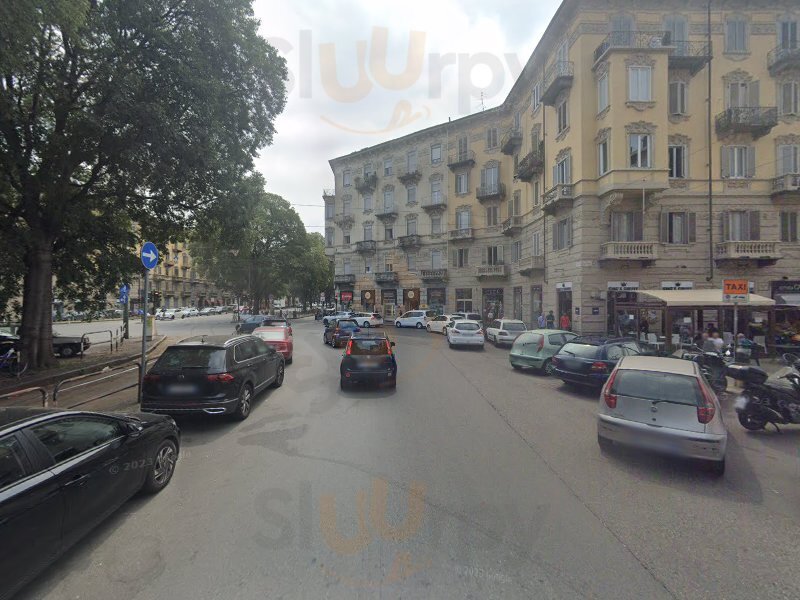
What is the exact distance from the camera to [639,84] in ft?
66.1

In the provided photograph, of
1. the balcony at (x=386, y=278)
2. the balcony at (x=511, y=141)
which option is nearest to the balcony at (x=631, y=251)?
the balcony at (x=511, y=141)

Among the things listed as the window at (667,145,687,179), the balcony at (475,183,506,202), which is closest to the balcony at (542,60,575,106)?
the window at (667,145,687,179)

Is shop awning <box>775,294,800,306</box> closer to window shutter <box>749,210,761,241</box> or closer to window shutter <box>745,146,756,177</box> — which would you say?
window shutter <box>749,210,761,241</box>

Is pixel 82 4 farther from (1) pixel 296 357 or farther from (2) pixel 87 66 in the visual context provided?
(1) pixel 296 357

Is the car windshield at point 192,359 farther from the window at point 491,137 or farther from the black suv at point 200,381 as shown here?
the window at point 491,137

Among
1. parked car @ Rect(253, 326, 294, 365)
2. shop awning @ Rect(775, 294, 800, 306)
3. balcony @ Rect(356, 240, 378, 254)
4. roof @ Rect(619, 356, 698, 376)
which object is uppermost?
balcony @ Rect(356, 240, 378, 254)

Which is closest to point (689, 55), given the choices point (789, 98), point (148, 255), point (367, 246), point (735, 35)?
point (735, 35)

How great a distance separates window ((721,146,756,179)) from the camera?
21125mm

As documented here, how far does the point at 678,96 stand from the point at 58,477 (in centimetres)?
2847

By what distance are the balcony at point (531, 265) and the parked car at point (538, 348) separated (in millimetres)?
14148

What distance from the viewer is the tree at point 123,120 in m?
9.95

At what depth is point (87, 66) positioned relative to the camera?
10227 millimetres

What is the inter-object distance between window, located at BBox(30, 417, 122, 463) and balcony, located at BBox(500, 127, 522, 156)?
3308 centimetres

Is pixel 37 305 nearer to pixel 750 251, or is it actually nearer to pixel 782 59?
pixel 750 251
